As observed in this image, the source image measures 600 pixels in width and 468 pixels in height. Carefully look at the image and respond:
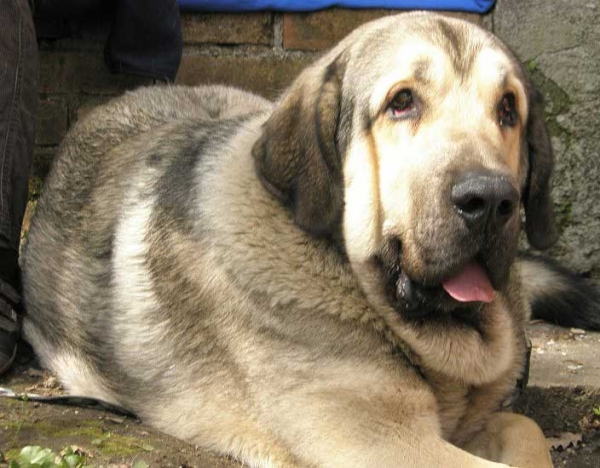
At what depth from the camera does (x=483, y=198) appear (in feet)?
9.90

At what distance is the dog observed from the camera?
3.21 meters

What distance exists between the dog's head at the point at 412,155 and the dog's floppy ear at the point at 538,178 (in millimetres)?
60

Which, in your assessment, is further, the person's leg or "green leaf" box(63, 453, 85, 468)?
the person's leg

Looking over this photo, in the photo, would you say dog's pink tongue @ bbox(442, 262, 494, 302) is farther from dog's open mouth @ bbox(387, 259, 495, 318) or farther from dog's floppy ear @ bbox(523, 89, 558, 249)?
dog's floppy ear @ bbox(523, 89, 558, 249)

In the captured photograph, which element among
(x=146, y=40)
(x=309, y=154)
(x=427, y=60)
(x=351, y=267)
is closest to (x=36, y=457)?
(x=351, y=267)

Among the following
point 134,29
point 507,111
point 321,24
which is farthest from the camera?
point 321,24

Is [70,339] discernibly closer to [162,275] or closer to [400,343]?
[162,275]

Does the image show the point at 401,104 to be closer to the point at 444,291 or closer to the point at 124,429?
the point at 444,291

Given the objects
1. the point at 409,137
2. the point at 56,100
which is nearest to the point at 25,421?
the point at 409,137

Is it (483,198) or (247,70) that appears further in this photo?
(247,70)

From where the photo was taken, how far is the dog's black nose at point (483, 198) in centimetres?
301

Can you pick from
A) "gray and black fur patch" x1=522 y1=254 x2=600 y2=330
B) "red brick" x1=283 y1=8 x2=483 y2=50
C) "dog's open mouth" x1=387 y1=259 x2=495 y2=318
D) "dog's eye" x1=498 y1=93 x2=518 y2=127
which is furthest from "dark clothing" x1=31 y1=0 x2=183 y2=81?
"dog's open mouth" x1=387 y1=259 x2=495 y2=318

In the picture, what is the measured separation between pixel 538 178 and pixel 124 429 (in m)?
1.69

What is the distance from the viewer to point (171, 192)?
3787 millimetres
